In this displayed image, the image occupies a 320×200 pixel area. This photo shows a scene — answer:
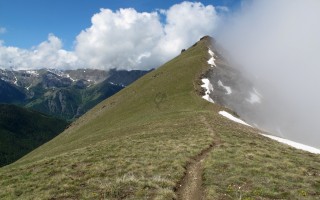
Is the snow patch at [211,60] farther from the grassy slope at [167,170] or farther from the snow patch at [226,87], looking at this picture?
the grassy slope at [167,170]

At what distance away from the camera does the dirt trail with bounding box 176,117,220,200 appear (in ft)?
82.3

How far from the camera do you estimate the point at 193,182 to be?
92.0ft

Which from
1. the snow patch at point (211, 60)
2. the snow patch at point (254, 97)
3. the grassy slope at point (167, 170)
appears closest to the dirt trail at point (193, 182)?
the grassy slope at point (167, 170)

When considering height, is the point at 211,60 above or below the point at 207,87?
above

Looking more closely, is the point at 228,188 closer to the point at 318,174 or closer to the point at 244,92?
the point at 318,174

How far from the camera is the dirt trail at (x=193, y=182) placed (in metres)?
25.1

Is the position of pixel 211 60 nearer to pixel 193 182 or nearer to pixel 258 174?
pixel 258 174

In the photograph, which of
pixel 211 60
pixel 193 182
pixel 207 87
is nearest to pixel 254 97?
pixel 211 60

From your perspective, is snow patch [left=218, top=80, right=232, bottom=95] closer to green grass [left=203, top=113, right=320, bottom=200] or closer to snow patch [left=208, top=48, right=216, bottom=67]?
snow patch [left=208, top=48, right=216, bottom=67]

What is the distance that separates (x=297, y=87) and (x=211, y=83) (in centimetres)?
6294

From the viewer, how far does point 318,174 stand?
3094cm

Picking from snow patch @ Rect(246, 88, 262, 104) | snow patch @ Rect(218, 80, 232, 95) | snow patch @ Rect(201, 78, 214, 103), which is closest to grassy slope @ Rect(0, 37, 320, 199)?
snow patch @ Rect(201, 78, 214, 103)

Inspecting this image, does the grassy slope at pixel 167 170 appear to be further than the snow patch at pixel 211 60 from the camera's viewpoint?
No

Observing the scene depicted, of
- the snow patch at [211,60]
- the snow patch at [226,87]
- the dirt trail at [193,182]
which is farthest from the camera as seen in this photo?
the snow patch at [211,60]
